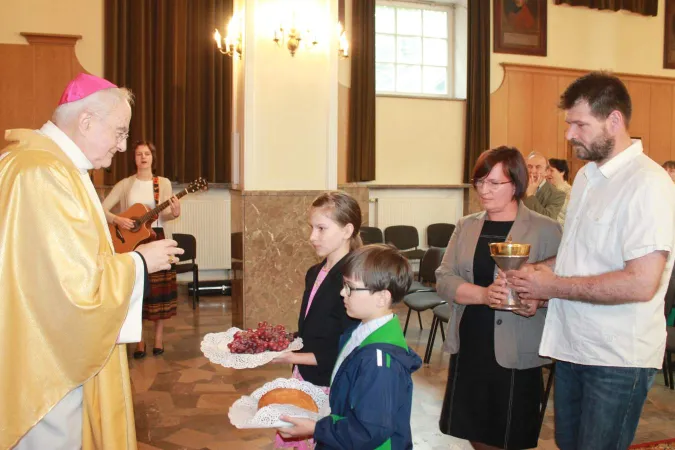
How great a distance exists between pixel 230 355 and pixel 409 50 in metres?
8.76

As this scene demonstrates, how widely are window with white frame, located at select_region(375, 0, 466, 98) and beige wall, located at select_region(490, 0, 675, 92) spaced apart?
2.72 feet

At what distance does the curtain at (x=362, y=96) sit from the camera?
368 inches

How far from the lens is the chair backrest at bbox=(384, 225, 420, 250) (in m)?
9.50

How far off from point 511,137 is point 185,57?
214 inches

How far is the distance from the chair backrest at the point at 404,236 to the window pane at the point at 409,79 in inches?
91.4

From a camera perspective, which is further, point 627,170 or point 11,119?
point 11,119

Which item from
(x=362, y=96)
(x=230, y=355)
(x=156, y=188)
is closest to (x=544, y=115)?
(x=362, y=96)

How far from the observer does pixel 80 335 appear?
6.67ft

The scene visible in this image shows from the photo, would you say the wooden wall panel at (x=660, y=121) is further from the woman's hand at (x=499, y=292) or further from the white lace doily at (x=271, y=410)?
the white lace doily at (x=271, y=410)

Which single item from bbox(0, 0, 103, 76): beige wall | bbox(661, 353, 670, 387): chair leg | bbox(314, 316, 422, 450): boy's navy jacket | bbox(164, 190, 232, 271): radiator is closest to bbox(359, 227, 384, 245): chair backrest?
bbox(164, 190, 232, 271): radiator

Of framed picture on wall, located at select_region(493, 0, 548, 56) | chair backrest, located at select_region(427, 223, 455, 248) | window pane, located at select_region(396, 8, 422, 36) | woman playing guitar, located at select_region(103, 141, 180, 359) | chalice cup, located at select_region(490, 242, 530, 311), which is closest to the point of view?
chalice cup, located at select_region(490, 242, 530, 311)

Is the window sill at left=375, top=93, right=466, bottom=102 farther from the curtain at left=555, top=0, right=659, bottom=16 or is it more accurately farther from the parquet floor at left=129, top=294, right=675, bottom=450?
the parquet floor at left=129, top=294, right=675, bottom=450

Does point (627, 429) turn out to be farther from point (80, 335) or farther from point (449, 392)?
point (80, 335)

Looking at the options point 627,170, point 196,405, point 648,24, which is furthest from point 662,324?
point 648,24
